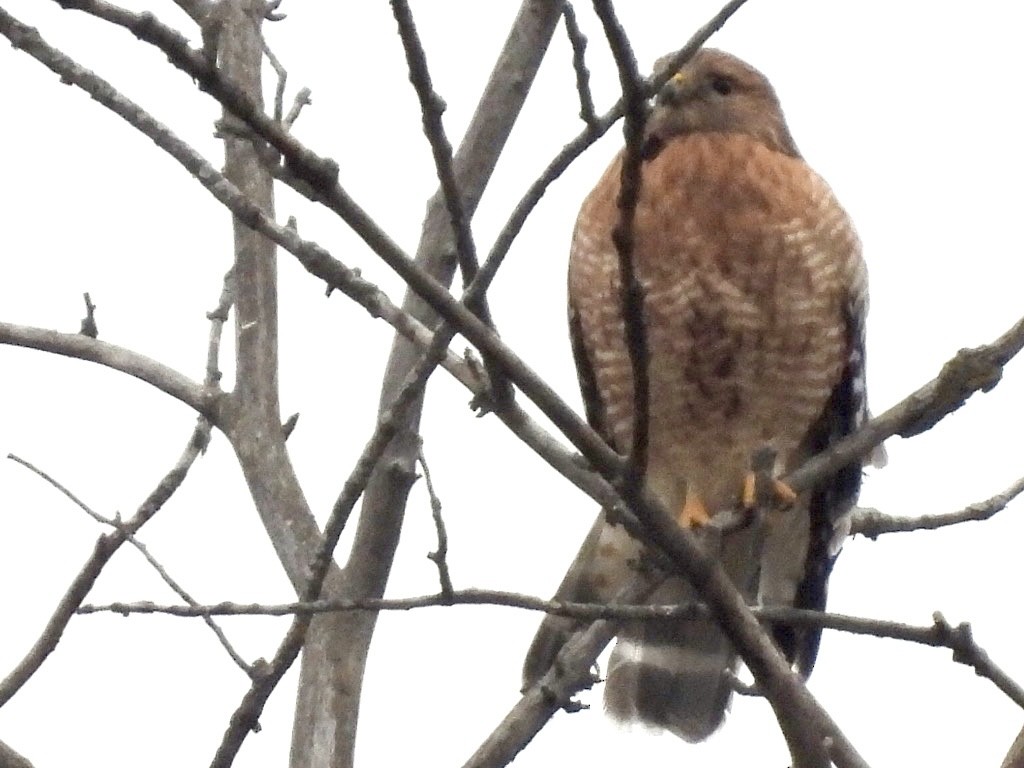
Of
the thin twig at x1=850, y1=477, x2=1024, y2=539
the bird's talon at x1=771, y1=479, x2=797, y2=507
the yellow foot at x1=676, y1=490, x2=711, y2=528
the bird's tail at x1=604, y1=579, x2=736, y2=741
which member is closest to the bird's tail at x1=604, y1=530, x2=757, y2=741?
the bird's tail at x1=604, y1=579, x2=736, y2=741

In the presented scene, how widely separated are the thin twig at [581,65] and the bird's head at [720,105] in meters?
2.46

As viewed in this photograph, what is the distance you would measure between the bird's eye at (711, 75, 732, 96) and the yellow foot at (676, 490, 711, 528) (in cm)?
124

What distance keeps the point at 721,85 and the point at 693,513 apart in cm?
138

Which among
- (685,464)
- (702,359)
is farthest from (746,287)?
(685,464)

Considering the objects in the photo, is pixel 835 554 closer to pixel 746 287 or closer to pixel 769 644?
pixel 746 287

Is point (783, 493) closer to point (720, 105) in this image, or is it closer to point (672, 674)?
point (672, 674)

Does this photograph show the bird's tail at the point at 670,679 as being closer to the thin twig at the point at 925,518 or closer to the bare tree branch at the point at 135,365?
the thin twig at the point at 925,518

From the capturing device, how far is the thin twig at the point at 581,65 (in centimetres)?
208

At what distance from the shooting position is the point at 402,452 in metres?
3.37

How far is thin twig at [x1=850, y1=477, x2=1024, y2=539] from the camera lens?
3.18 metres

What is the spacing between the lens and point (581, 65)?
215 cm

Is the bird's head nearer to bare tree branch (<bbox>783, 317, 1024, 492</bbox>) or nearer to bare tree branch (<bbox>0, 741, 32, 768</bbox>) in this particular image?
bare tree branch (<bbox>783, 317, 1024, 492</bbox>)

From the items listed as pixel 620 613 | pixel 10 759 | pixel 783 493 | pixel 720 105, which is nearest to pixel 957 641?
pixel 620 613

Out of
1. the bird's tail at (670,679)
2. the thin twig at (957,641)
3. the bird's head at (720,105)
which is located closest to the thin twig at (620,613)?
the thin twig at (957,641)
